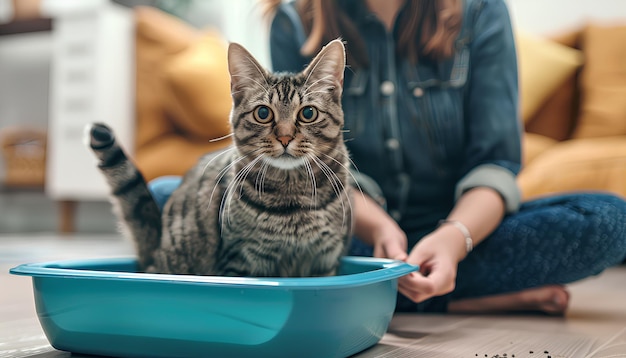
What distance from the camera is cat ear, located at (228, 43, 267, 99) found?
0.69 m

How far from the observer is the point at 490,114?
122cm

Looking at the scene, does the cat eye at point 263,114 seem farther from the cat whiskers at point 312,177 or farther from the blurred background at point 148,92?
the blurred background at point 148,92

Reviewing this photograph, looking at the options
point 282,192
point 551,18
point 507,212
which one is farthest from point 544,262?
point 551,18

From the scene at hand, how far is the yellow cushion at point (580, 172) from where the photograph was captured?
2082mm

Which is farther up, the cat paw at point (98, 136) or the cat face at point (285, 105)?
the cat face at point (285, 105)

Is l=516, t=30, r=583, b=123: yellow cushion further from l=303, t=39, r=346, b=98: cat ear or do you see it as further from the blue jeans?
l=303, t=39, r=346, b=98: cat ear

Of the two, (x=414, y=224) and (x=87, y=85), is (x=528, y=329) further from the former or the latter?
(x=87, y=85)

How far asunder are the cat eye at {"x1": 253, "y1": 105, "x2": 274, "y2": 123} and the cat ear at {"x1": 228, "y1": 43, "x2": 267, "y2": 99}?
23 millimetres

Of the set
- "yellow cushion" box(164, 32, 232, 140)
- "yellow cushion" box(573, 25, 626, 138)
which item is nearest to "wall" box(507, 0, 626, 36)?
"yellow cushion" box(573, 25, 626, 138)

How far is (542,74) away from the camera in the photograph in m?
2.68

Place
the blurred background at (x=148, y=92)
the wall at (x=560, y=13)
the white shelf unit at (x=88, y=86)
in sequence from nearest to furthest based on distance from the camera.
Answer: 1. the blurred background at (x=148, y=92)
2. the wall at (x=560, y=13)
3. the white shelf unit at (x=88, y=86)

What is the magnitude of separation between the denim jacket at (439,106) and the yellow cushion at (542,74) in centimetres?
147

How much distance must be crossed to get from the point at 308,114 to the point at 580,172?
1.69 metres

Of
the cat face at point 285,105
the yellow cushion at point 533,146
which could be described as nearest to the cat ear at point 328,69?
the cat face at point 285,105
